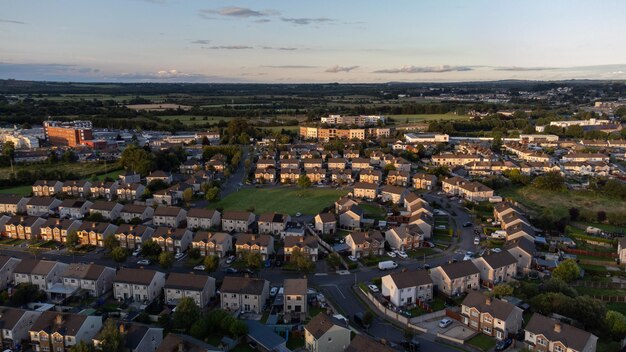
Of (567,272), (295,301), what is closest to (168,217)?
(295,301)

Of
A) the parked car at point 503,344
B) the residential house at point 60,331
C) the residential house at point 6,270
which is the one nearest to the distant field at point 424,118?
the parked car at point 503,344

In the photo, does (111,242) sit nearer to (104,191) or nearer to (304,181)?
(104,191)

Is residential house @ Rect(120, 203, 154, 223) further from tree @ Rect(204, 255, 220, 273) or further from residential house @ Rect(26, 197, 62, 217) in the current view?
tree @ Rect(204, 255, 220, 273)

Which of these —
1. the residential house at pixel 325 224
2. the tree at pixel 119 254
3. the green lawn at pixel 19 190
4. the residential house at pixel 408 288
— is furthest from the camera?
the green lawn at pixel 19 190

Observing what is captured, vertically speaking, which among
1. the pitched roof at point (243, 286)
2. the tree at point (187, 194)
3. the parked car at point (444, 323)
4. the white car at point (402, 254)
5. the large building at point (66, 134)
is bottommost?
the parked car at point (444, 323)

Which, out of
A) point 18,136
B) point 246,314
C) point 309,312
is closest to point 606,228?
point 309,312

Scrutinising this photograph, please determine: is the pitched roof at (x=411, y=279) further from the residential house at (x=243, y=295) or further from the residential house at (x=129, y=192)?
the residential house at (x=129, y=192)
